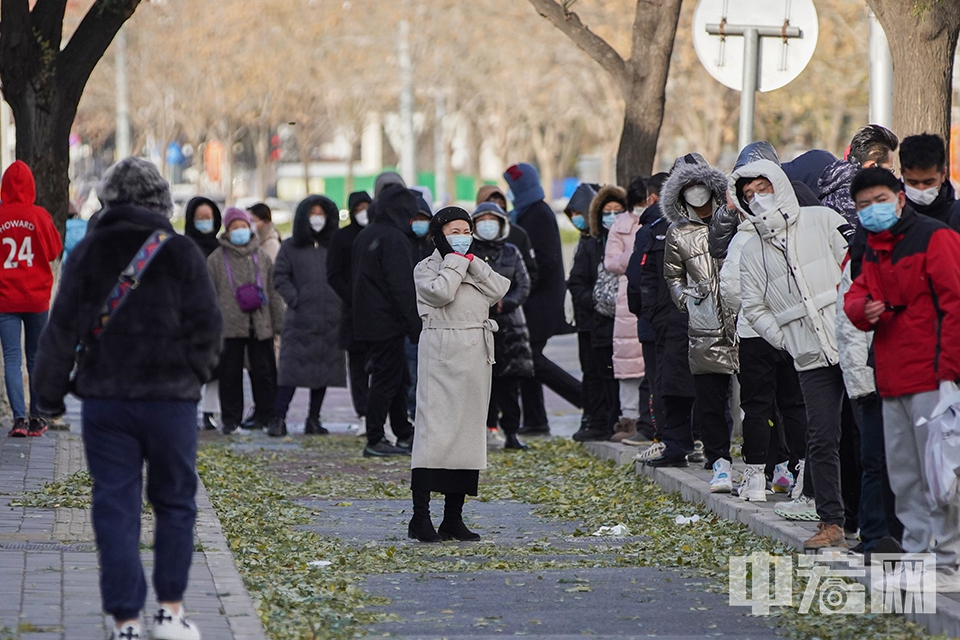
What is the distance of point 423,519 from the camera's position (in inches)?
342

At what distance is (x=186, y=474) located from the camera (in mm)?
5820

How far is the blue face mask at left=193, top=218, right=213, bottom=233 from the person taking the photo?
14.1 m

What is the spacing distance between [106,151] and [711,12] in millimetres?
65222

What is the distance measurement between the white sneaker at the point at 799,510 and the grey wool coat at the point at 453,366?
5.16ft

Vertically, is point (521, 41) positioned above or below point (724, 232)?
above

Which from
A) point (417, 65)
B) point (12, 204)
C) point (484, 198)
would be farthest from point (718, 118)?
point (12, 204)

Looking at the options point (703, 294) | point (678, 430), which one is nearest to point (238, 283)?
point (678, 430)

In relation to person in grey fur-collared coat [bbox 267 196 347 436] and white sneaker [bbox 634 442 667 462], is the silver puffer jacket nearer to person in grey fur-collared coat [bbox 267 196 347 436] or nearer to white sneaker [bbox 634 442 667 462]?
white sneaker [bbox 634 442 667 462]

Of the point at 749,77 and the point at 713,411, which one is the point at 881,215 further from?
the point at 749,77

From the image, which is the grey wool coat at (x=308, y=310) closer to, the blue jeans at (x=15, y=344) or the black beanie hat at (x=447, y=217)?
the blue jeans at (x=15, y=344)

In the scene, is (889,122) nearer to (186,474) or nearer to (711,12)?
(711,12)

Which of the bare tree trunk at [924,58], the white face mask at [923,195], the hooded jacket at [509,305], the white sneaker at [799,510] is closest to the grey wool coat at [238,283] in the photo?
the hooded jacket at [509,305]

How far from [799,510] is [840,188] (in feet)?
5.59

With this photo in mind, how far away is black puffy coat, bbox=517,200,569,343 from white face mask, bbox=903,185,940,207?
23.4 ft
